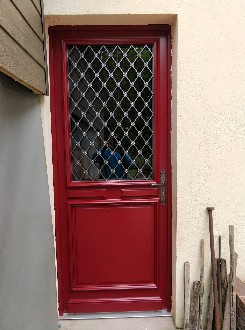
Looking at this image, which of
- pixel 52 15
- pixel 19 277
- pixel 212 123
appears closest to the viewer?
pixel 19 277

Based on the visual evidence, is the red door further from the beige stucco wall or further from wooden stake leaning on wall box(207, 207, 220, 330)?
wooden stake leaning on wall box(207, 207, 220, 330)

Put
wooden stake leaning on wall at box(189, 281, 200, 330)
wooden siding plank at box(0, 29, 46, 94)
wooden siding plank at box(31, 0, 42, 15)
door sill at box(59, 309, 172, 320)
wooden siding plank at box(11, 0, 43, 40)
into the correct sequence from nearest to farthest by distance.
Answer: wooden siding plank at box(0, 29, 46, 94) < wooden siding plank at box(11, 0, 43, 40) < wooden siding plank at box(31, 0, 42, 15) < wooden stake leaning on wall at box(189, 281, 200, 330) < door sill at box(59, 309, 172, 320)

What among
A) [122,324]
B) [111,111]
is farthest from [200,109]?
[122,324]

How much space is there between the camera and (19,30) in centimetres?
181

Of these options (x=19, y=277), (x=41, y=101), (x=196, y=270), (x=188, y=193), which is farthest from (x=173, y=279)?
(x=41, y=101)

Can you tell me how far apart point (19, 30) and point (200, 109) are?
1.57 meters

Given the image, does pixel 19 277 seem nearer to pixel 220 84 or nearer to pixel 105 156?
pixel 105 156

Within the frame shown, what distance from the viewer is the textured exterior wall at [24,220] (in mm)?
1666

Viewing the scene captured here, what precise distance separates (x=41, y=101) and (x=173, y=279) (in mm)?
2069

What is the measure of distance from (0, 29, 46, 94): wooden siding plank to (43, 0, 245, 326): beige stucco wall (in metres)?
0.38

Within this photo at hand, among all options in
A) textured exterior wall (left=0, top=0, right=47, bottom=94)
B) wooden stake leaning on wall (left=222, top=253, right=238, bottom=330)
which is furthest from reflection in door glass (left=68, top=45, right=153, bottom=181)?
wooden stake leaning on wall (left=222, top=253, right=238, bottom=330)

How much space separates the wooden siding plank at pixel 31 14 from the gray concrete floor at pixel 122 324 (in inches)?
104

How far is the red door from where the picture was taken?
108 inches

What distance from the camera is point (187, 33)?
8.23 feet
